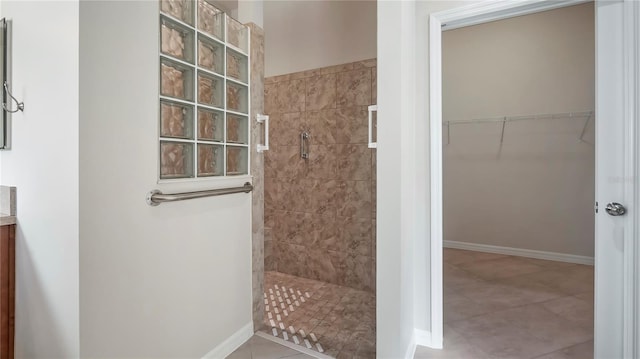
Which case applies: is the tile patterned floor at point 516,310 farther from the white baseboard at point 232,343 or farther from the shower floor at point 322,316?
the white baseboard at point 232,343

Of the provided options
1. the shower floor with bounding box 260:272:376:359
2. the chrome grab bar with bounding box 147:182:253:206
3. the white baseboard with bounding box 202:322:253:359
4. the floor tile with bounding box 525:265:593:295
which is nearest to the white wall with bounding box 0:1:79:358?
the chrome grab bar with bounding box 147:182:253:206

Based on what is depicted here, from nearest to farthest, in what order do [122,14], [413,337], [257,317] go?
[122,14] → [413,337] → [257,317]

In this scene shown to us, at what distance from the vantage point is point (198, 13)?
1.64 meters

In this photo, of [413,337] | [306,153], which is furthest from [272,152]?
[413,337]

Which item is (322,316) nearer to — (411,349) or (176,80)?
(411,349)

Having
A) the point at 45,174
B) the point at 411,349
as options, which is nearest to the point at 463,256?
the point at 411,349

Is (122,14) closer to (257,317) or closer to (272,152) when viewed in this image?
(257,317)

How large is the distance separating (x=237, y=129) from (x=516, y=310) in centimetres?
246

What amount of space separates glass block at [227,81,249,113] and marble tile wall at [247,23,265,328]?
0.17ft

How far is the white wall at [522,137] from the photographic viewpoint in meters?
3.55

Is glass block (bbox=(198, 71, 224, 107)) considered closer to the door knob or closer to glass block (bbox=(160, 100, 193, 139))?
glass block (bbox=(160, 100, 193, 139))

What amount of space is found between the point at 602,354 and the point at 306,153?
2476 millimetres

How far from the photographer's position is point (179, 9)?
1549 mm

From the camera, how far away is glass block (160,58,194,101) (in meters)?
1.47
